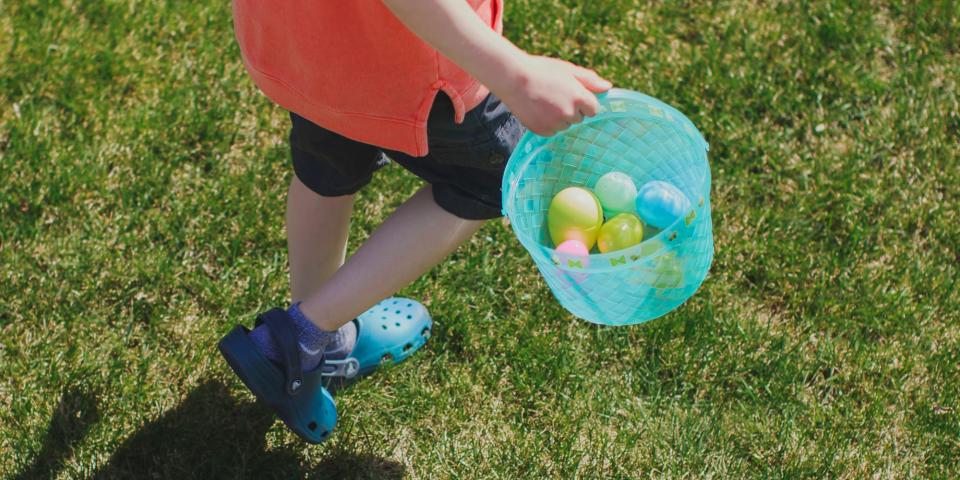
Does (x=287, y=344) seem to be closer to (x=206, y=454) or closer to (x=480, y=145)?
(x=206, y=454)

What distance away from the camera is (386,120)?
1836mm

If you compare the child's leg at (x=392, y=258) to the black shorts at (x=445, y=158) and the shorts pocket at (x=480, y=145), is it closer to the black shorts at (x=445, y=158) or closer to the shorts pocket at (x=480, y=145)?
the black shorts at (x=445, y=158)

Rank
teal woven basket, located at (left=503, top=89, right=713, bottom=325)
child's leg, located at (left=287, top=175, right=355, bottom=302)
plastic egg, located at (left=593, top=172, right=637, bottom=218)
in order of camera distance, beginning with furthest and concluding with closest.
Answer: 1. child's leg, located at (left=287, top=175, right=355, bottom=302)
2. plastic egg, located at (left=593, top=172, right=637, bottom=218)
3. teal woven basket, located at (left=503, top=89, right=713, bottom=325)

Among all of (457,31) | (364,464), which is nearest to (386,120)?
(457,31)

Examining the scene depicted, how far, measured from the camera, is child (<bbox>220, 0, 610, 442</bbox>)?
1653 mm

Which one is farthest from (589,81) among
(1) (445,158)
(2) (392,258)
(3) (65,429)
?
(3) (65,429)

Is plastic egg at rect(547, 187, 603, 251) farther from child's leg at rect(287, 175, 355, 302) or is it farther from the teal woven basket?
child's leg at rect(287, 175, 355, 302)

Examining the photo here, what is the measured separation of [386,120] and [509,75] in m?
0.30

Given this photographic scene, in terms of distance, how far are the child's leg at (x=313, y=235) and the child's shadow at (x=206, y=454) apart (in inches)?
13.1

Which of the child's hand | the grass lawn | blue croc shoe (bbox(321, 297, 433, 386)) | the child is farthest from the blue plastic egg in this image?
blue croc shoe (bbox(321, 297, 433, 386))

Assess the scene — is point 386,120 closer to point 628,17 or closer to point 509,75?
point 509,75

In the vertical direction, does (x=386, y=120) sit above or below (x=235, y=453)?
above

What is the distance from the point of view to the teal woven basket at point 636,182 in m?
1.84

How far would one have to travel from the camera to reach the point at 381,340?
2521 mm
